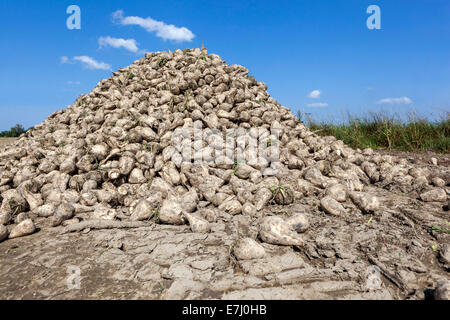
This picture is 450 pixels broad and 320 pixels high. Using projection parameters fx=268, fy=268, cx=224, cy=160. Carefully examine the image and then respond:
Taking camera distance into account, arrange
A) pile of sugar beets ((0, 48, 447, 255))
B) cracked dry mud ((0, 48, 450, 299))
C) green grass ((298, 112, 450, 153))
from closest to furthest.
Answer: cracked dry mud ((0, 48, 450, 299))
pile of sugar beets ((0, 48, 447, 255))
green grass ((298, 112, 450, 153))

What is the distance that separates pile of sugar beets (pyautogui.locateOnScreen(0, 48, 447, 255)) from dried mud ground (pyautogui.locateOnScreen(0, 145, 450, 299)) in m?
0.19

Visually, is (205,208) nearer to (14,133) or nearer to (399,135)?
(399,135)

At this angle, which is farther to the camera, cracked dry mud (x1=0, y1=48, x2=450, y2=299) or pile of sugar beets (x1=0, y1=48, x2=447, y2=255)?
pile of sugar beets (x1=0, y1=48, x2=447, y2=255)

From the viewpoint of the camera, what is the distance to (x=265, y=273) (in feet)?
7.20

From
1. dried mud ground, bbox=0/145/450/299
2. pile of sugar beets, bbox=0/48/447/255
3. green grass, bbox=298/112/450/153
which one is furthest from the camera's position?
green grass, bbox=298/112/450/153

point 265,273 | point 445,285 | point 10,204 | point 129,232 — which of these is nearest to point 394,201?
point 445,285

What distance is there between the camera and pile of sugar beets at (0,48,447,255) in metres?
3.35

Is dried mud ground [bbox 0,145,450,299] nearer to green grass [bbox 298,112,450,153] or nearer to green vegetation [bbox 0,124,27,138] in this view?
green grass [bbox 298,112,450,153]

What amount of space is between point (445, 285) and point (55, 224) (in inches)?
151

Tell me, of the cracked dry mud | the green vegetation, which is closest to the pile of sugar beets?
the cracked dry mud

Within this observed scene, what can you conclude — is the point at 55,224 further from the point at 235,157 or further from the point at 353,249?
the point at 353,249

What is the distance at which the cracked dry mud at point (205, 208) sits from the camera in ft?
7.04

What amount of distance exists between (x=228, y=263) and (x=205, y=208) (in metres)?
1.20

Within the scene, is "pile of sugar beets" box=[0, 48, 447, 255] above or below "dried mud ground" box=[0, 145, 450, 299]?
above
